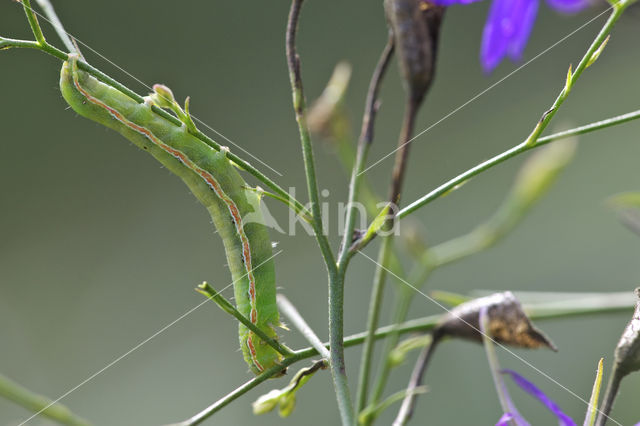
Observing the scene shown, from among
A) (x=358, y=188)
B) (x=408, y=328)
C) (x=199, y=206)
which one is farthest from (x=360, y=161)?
(x=199, y=206)

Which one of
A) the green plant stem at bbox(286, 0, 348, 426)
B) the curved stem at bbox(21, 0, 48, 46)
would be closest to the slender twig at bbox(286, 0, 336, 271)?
the green plant stem at bbox(286, 0, 348, 426)

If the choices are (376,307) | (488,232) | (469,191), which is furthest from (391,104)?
(376,307)

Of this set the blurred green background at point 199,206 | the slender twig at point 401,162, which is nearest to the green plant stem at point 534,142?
the slender twig at point 401,162

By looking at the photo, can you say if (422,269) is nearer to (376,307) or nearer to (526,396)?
(376,307)

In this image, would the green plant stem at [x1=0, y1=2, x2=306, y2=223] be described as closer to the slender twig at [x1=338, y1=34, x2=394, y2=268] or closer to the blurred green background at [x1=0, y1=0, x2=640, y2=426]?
the slender twig at [x1=338, y1=34, x2=394, y2=268]

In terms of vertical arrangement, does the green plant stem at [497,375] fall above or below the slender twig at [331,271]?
below

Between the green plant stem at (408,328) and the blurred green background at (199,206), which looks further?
the blurred green background at (199,206)

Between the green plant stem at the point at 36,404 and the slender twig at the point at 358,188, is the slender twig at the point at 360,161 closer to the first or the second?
the slender twig at the point at 358,188
